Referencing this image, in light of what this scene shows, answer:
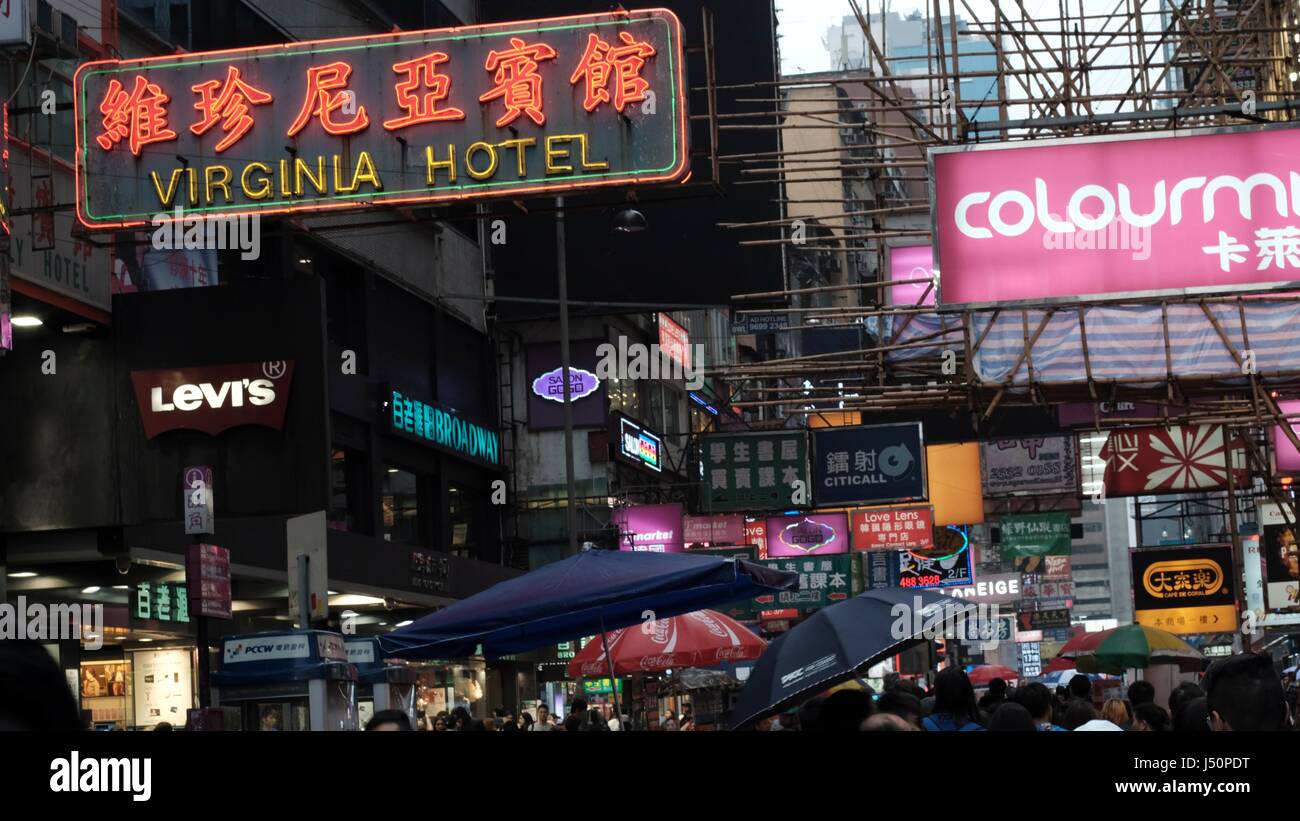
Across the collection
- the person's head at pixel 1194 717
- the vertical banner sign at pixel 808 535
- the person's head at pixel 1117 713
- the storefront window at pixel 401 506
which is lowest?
the person's head at pixel 1117 713

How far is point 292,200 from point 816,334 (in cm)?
3508

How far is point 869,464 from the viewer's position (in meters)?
33.0

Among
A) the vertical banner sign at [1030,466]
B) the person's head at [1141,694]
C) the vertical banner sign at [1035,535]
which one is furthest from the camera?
the vertical banner sign at [1035,535]

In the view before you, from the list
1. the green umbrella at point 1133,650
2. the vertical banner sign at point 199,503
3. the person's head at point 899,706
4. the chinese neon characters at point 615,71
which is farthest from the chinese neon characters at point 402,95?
the person's head at point 899,706

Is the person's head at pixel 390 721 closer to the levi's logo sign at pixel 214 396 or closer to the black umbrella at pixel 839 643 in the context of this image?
the black umbrella at pixel 839 643

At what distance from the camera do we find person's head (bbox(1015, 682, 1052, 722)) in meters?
10.9

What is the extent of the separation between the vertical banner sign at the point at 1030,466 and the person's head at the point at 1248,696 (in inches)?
1358

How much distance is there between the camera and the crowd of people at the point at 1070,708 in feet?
18.2

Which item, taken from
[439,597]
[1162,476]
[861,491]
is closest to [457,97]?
[439,597]

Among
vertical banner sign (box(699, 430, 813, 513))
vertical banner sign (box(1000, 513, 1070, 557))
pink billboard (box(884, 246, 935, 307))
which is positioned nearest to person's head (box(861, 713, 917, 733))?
pink billboard (box(884, 246, 935, 307))

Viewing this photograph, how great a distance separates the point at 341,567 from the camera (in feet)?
81.7
